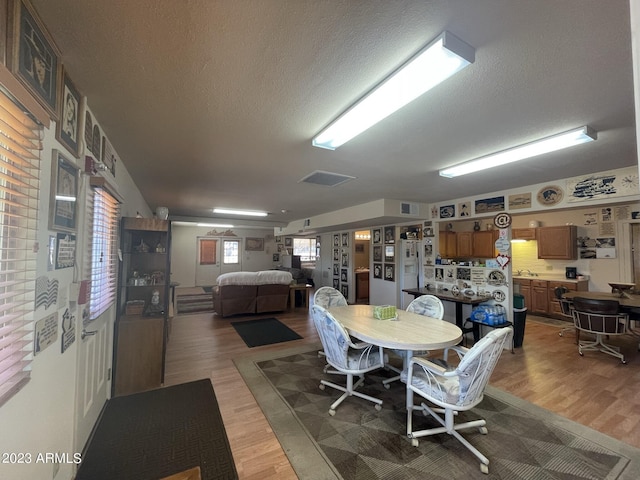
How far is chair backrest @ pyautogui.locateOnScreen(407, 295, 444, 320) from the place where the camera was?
10.2 feet

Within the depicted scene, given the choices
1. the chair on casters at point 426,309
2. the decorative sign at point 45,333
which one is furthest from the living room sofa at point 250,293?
the decorative sign at point 45,333

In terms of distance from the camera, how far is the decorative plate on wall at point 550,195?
3.40 m

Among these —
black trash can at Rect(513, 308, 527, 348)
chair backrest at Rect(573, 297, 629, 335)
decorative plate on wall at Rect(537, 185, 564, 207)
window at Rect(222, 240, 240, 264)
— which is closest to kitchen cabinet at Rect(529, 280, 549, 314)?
chair backrest at Rect(573, 297, 629, 335)

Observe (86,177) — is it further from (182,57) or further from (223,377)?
(223,377)

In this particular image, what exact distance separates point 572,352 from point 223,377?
4.87 meters

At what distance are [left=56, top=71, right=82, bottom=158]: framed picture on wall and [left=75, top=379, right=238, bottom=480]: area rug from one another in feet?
6.82

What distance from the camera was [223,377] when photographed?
3062 millimetres

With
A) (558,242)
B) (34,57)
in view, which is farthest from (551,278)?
(34,57)

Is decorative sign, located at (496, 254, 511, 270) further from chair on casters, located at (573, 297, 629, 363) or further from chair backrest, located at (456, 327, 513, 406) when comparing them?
chair backrest, located at (456, 327, 513, 406)

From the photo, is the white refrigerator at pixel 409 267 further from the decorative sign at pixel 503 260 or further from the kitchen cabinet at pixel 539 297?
the kitchen cabinet at pixel 539 297

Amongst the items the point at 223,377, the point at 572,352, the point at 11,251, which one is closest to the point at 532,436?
the point at 572,352

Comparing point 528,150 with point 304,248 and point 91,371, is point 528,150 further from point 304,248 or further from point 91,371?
point 304,248

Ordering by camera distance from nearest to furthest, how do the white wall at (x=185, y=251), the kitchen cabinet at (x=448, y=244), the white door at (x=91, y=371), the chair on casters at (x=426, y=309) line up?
the white door at (x=91, y=371)
the chair on casters at (x=426, y=309)
the kitchen cabinet at (x=448, y=244)
the white wall at (x=185, y=251)

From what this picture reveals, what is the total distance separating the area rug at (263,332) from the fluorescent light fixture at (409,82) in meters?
3.45
